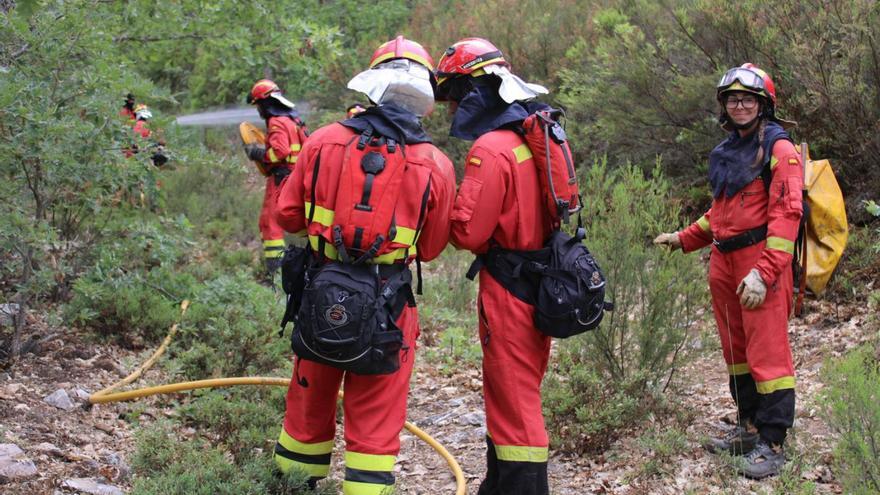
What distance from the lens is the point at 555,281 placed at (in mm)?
3814

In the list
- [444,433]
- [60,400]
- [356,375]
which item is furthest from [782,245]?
[60,400]

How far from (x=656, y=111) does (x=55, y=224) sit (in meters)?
6.04

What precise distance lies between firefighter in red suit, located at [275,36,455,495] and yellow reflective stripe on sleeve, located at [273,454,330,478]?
0.31 meters

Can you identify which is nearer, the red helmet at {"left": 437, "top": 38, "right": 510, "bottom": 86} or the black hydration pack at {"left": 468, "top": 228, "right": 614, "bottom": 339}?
the black hydration pack at {"left": 468, "top": 228, "right": 614, "bottom": 339}

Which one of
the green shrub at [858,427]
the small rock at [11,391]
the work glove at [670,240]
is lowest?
the small rock at [11,391]

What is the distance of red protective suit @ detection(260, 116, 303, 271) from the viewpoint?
9.02 m

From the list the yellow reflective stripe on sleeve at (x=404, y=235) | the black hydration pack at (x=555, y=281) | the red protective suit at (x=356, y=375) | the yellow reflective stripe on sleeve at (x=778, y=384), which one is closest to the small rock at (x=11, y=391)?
the red protective suit at (x=356, y=375)

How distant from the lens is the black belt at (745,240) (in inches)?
181

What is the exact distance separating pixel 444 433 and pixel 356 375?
2.13 meters

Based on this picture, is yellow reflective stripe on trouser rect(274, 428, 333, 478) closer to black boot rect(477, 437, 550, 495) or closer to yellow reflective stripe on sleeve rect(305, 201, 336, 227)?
black boot rect(477, 437, 550, 495)

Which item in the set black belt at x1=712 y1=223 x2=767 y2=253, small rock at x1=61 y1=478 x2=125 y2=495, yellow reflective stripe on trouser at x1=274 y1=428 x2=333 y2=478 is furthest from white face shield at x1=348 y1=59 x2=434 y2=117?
small rock at x1=61 y1=478 x2=125 y2=495

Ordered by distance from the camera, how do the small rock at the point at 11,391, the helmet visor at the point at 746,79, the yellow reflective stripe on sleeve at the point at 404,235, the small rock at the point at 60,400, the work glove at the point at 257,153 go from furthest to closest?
1. the work glove at the point at 257,153
2. the small rock at the point at 60,400
3. the small rock at the point at 11,391
4. the helmet visor at the point at 746,79
5. the yellow reflective stripe on sleeve at the point at 404,235

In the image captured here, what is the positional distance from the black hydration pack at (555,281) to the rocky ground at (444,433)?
3.66 ft

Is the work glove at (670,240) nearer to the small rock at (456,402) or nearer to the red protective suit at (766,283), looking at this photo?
the red protective suit at (766,283)
